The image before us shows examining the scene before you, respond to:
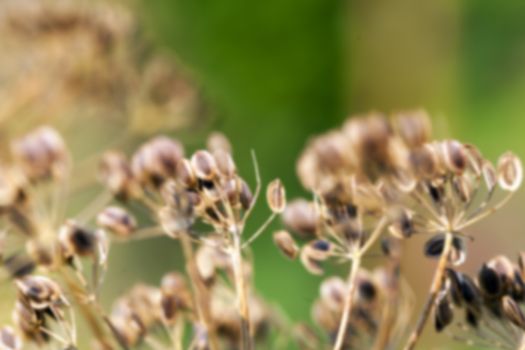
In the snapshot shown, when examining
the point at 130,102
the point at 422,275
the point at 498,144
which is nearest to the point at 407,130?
the point at 130,102

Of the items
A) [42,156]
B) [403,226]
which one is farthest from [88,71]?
[403,226]

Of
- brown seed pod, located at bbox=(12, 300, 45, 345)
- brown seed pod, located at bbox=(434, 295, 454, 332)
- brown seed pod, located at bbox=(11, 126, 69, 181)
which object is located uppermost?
brown seed pod, located at bbox=(11, 126, 69, 181)

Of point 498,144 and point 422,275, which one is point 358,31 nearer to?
point 498,144

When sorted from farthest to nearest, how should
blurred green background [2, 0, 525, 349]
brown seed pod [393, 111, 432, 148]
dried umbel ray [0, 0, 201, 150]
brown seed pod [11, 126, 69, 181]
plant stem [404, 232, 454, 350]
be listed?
blurred green background [2, 0, 525, 349] → dried umbel ray [0, 0, 201, 150] → brown seed pod [11, 126, 69, 181] → brown seed pod [393, 111, 432, 148] → plant stem [404, 232, 454, 350]

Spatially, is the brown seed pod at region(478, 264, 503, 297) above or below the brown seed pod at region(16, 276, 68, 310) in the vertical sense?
below

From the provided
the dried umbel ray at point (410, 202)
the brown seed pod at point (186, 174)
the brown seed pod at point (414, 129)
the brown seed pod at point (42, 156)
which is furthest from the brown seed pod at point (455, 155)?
the brown seed pod at point (42, 156)

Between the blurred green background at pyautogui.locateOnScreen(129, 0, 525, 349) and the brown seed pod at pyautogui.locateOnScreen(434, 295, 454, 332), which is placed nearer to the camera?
the brown seed pod at pyautogui.locateOnScreen(434, 295, 454, 332)

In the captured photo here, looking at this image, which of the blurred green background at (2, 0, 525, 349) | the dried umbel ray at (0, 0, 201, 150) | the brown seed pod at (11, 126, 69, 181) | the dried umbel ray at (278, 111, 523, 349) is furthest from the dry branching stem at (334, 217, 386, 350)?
the blurred green background at (2, 0, 525, 349)

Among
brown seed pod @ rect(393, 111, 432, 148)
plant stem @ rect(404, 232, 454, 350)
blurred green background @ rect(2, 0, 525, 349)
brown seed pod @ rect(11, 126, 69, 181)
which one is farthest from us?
blurred green background @ rect(2, 0, 525, 349)

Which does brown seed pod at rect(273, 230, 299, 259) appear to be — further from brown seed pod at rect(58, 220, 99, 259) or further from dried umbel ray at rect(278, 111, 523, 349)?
brown seed pod at rect(58, 220, 99, 259)

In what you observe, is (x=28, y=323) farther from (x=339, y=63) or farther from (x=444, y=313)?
(x=339, y=63)
